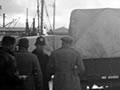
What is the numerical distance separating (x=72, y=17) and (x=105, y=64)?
2.20 metres

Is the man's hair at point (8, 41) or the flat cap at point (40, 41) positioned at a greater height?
the man's hair at point (8, 41)

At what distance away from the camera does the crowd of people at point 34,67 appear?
5371 millimetres

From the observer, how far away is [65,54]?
8.46 meters

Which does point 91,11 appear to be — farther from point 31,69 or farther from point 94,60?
point 31,69

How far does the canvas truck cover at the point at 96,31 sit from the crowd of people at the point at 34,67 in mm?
3078

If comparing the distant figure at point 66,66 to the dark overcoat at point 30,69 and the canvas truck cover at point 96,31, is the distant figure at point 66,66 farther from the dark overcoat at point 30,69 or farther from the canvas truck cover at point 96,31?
the canvas truck cover at point 96,31

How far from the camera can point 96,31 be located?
40.0 ft

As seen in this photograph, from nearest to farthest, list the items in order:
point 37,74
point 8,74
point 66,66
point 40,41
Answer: point 8,74
point 37,74
point 66,66
point 40,41

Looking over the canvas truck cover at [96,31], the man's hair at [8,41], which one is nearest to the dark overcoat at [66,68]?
the man's hair at [8,41]

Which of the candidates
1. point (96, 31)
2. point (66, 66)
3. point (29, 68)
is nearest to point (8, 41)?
point (29, 68)

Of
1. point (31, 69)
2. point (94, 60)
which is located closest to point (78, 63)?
point (31, 69)

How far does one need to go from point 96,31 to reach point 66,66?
3991mm

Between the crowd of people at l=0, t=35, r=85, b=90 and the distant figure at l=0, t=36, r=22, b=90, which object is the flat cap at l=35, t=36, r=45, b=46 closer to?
the crowd of people at l=0, t=35, r=85, b=90

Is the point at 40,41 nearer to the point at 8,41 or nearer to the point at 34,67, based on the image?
the point at 34,67
